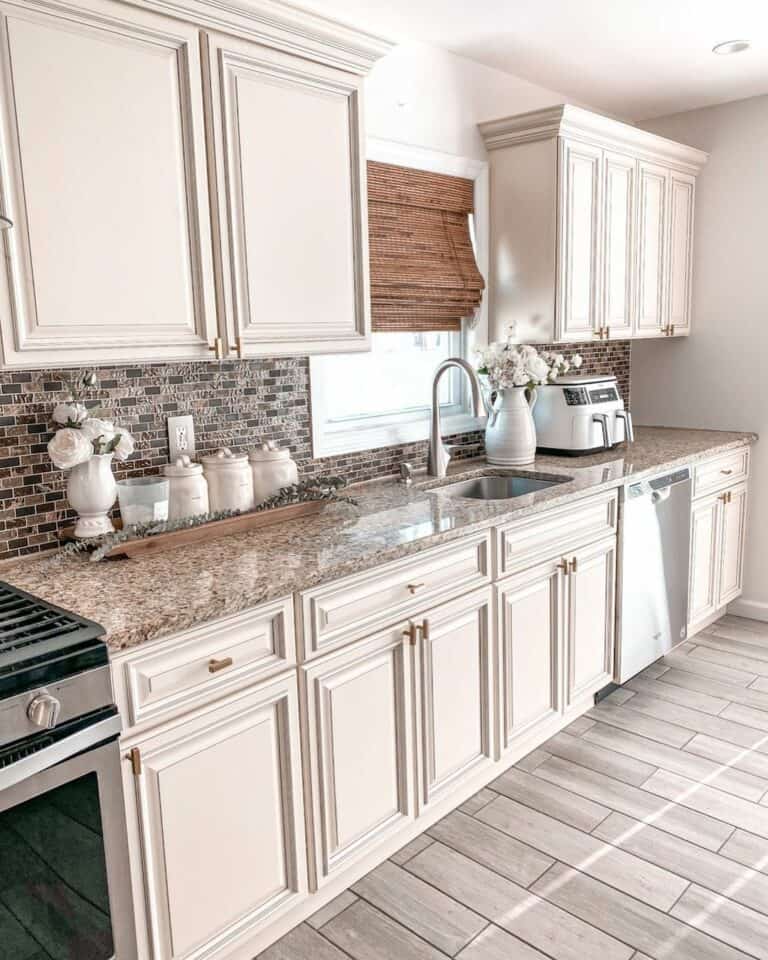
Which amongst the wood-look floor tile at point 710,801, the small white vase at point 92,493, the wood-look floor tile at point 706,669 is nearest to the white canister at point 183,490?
the small white vase at point 92,493

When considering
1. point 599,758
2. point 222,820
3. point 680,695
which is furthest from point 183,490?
point 680,695

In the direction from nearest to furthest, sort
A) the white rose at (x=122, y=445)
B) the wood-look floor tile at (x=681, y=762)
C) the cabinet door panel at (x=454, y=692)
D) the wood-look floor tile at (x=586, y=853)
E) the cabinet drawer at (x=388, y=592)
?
the cabinet drawer at (x=388, y=592) < the white rose at (x=122, y=445) < the wood-look floor tile at (x=586, y=853) < the cabinet door panel at (x=454, y=692) < the wood-look floor tile at (x=681, y=762)

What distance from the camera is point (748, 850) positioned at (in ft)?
7.37

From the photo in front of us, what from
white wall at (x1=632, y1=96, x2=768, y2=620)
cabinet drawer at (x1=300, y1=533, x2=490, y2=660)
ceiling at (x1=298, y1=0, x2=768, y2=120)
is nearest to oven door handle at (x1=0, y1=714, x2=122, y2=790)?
cabinet drawer at (x1=300, y1=533, x2=490, y2=660)

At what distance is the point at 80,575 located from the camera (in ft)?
5.89

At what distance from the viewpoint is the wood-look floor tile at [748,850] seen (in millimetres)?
2191

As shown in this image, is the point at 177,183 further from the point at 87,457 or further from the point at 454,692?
the point at 454,692

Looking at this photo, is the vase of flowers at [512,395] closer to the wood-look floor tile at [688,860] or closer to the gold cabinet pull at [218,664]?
the wood-look floor tile at [688,860]

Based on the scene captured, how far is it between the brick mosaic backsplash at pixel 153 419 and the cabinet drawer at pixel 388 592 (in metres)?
0.68

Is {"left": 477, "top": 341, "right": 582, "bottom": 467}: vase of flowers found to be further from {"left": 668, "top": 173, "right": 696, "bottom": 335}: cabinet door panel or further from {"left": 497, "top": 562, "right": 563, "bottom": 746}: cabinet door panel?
{"left": 668, "top": 173, "right": 696, "bottom": 335}: cabinet door panel

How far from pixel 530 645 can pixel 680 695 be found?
991 millimetres

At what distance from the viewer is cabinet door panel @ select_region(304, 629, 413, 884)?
1909mm

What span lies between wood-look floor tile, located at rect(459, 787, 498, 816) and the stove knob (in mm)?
1524

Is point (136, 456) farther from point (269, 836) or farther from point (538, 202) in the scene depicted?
point (538, 202)
